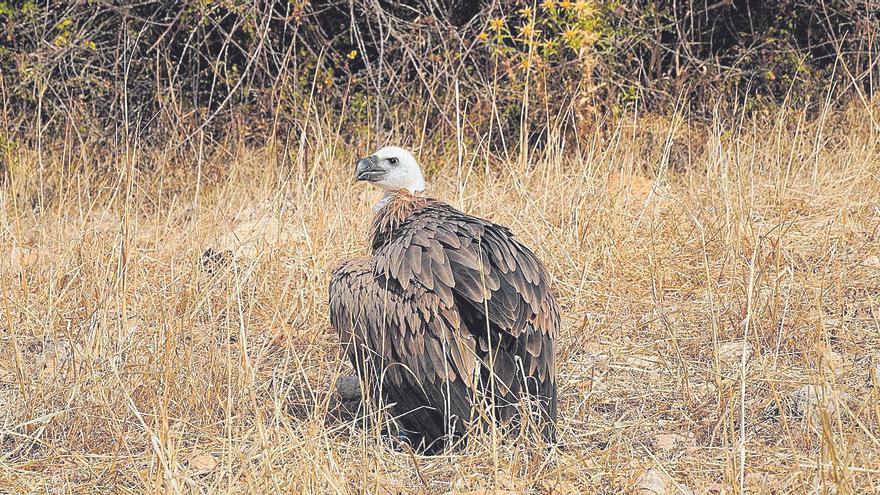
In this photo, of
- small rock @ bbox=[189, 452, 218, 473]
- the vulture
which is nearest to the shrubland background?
small rock @ bbox=[189, 452, 218, 473]

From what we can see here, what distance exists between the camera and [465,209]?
5.84 m

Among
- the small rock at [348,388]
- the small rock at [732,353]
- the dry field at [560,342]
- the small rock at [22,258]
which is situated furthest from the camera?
the small rock at [22,258]

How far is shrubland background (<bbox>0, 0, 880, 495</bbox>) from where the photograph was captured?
330 cm

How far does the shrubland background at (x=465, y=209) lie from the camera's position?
10.8 ft

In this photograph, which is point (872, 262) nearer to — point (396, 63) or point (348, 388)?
point (348, 388)

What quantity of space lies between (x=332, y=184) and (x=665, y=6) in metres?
3.54

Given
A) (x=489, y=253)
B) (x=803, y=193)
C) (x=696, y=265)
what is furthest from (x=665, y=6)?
(x=489, y=253)

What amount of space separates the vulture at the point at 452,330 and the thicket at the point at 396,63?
315 centimetres

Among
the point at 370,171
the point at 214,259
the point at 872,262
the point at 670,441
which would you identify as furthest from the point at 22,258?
the point at 872,262

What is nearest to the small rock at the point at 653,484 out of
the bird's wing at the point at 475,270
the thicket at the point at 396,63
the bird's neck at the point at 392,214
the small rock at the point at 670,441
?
the small rock at the point at 670,441

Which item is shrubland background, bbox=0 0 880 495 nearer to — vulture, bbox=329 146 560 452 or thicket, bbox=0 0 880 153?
thicket, bbox=0 0 880 153

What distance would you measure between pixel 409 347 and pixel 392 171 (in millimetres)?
1284

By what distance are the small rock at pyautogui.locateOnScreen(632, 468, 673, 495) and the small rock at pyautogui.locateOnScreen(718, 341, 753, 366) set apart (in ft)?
3.38

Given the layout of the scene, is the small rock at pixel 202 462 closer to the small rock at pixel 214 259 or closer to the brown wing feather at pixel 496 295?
the brown wing feather at pixel 496 295
